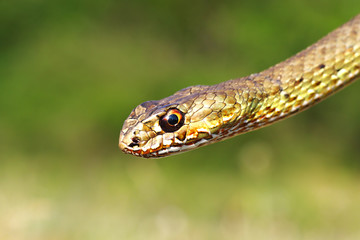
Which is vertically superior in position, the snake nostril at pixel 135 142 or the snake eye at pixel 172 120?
the snake eye at pixel 172 120

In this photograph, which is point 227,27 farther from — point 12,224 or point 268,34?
point 12,224

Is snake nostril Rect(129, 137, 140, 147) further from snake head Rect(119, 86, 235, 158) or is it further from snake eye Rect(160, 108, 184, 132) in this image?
snake eye Rect(160, 108, 184, 132)

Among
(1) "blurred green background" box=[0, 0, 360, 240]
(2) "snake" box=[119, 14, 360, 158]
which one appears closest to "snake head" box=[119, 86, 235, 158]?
(2) "snake" box=[119, 14, 360, 158]

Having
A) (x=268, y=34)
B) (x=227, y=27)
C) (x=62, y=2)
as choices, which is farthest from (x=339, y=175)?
(x=62, y=2)

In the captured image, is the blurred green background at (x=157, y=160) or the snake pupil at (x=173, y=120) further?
the blurred green background at (x=157, y=160)

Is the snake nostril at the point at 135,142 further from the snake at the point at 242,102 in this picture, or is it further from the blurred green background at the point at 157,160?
the blurred green background at the point at 157,160

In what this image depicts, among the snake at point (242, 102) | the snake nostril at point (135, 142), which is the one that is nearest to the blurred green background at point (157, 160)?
the snake at point (242, 102)
